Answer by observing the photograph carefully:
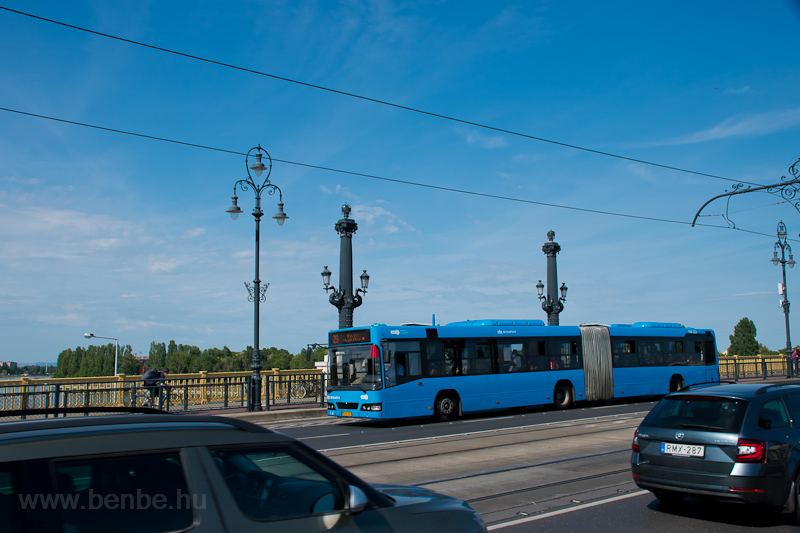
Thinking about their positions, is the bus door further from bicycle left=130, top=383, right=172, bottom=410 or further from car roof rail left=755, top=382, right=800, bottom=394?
car roof rail left=755, top=382, right=800, bottom=394

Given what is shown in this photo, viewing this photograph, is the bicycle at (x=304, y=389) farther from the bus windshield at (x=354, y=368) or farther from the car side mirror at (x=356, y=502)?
the car side mirror at (x=356, y=502)

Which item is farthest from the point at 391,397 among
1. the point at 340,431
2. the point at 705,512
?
the point at 705,512

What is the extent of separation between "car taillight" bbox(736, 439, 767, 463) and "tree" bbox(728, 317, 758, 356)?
3602 inches

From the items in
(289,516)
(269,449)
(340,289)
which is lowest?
(289,516)

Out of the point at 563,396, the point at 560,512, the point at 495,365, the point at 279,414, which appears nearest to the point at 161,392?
the point at 279,414

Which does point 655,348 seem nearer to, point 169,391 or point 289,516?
point 169,391

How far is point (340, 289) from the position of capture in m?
25.7

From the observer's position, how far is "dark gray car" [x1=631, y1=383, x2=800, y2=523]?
20.9ft

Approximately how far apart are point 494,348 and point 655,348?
8.65 metres

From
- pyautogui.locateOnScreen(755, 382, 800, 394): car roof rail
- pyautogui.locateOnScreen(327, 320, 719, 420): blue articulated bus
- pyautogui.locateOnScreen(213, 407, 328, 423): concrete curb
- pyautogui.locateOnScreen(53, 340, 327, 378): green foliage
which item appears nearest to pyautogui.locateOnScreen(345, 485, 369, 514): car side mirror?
pyautogui.locateOnScreen(755, 382, 800, 394): car roof rail

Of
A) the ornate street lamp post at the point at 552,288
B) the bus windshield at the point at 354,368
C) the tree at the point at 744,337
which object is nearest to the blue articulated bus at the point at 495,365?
the bus windshield at the point at 354,368

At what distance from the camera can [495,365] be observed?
66.1 ft

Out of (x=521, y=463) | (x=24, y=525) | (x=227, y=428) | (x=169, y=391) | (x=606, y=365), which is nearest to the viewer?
(x=24, y=525)

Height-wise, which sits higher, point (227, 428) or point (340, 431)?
point (227, 428)
